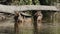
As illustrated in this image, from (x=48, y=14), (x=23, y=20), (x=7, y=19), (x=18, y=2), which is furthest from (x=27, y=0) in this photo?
(x=23, y=20)

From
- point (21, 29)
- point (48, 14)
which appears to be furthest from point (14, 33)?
point (48, 14)

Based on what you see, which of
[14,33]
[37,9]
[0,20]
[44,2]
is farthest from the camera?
[44,2]

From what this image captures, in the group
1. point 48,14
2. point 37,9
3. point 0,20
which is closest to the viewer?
point 37,9

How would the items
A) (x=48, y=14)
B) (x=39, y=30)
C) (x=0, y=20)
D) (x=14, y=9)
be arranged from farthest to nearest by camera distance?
(x=48, y=14)
(x=0, y=20)
(x=14, y=9)
(x=39, y=30)

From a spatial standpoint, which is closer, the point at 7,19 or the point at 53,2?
the point at 7,19

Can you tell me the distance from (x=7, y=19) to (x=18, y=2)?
281cm

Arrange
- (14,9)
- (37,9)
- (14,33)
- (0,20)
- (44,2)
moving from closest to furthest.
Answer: (14,33) → (14,9) → (37,9) → (0,20) → (44,2)

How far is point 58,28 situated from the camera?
1191cm

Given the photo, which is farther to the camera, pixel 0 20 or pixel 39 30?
pixel 0 20

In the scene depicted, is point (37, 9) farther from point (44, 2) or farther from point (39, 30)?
point (44, 2)

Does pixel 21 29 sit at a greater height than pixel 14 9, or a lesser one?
lesser

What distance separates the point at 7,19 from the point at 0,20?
23.6 inches

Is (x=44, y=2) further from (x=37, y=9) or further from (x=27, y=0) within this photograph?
(x=37, y=9)

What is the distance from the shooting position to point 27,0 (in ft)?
56.1
